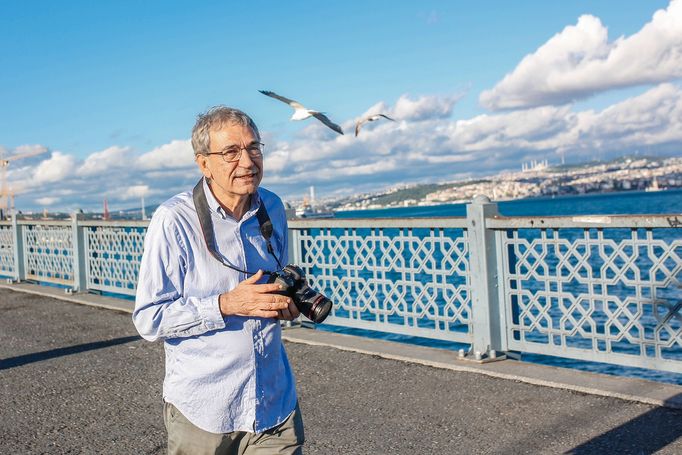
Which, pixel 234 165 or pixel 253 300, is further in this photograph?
pixel 234 165

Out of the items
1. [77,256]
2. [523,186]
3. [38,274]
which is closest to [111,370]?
[77,256]

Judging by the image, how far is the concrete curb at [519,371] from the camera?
205 inches

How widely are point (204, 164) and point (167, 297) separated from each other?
1.64 ft

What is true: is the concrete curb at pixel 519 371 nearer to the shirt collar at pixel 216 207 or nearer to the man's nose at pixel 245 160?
the shirt collar at pixel 216 207

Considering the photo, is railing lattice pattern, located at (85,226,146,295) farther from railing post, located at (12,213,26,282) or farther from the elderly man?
the elderly man

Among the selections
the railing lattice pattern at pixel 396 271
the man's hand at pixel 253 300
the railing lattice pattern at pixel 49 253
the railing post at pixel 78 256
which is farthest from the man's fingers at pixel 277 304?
the railing lattice pattern at pixel 49 253

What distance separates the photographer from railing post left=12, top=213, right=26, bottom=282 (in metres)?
14.8

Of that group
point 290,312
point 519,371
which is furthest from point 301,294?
point 519,371

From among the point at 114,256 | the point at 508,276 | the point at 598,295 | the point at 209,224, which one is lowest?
the point at 598,295

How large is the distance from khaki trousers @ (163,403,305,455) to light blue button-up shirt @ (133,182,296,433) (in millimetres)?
42

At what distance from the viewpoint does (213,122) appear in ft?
8.31

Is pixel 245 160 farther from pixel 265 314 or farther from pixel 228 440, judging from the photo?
pixel 228 440

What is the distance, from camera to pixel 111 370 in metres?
7.06

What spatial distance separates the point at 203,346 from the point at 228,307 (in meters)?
0.21
